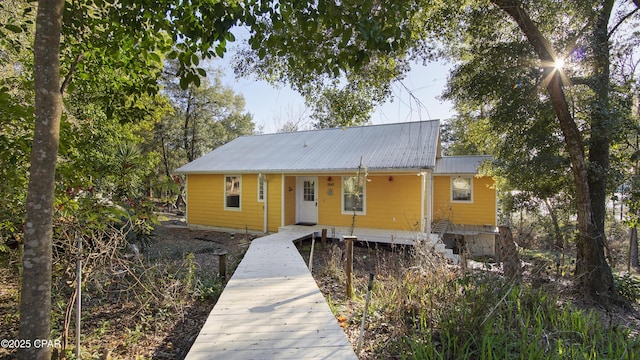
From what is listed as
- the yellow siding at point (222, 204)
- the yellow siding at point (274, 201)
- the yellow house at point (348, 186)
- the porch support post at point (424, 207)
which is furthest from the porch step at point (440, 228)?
the yellow siding at point (222, 204)

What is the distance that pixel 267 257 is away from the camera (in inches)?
264

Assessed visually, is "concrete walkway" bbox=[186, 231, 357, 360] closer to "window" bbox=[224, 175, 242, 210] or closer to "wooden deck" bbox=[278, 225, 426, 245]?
"wooden deck" bbox=[278, 225, 426, 245]

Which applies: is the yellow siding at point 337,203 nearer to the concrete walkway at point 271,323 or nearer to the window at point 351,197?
the window at point 351,197

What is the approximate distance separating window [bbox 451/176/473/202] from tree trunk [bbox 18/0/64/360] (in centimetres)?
1400

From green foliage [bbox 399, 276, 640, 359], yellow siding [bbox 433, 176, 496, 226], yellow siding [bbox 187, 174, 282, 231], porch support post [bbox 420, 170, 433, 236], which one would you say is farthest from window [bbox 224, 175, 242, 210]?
green foliage [bbox 399, 276, 640, 359]

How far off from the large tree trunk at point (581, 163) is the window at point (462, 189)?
6623 millimetres

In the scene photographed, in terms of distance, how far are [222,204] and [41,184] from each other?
11008 mm

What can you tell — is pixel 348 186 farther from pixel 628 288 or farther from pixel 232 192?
pixel 628 288

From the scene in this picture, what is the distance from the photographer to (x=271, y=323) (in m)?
3.42

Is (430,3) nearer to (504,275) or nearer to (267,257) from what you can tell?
(504,275)

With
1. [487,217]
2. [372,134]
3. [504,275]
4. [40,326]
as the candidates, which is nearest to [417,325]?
[504,275]

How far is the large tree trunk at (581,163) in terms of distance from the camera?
625 centimetres

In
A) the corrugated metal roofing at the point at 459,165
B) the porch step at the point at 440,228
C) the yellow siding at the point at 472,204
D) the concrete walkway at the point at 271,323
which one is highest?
the corrugated metal roofing at the point at 459,165

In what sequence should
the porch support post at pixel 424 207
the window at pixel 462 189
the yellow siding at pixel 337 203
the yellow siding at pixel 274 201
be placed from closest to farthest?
the porch support post at pixel 424 207 < the yellow siding at pixel 337 203 < the yellow siding at pixel 274 201 < the window at pixel 462 189
